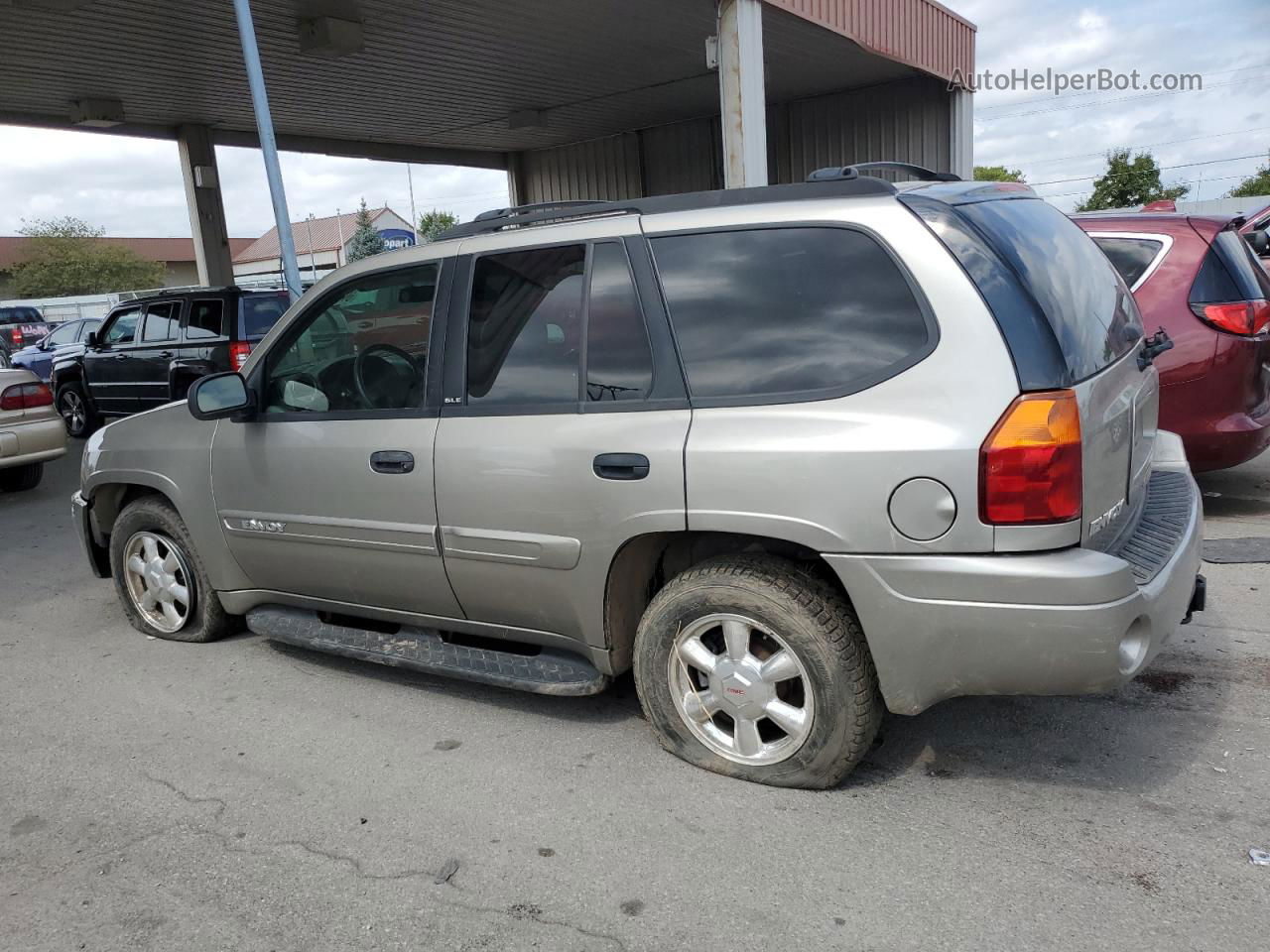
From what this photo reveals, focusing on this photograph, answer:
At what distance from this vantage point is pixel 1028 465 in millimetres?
2516

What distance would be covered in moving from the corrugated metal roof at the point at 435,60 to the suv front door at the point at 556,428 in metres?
8.67

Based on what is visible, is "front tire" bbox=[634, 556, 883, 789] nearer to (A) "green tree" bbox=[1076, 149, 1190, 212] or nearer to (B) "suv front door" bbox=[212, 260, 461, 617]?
(B) "suv front door" bbox=[212, 260, 461, 617]

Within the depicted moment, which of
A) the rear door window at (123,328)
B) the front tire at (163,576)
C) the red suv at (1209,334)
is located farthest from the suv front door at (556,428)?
the rear door window at (123,328)

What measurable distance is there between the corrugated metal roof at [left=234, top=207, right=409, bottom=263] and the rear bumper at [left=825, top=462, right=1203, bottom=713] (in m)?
68.9

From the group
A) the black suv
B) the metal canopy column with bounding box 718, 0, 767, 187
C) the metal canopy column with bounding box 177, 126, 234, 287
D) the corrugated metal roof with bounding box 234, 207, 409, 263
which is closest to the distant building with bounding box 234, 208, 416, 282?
the corrugated metal roof with bounding box 234, 207, 409, 263

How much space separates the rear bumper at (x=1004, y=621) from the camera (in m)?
2.52

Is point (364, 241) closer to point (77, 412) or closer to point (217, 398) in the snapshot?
point (77, 412)

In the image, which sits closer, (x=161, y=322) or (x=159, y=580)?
(x=159, y=580)

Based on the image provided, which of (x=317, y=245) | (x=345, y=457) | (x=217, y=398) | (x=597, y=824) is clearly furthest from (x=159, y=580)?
(x=317, y=245)

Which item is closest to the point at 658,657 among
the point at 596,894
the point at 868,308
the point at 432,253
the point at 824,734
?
the point at 824,734

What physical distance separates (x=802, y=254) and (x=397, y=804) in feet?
7.05

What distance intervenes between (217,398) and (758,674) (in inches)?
98.1

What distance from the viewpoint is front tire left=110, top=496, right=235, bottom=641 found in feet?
14.8

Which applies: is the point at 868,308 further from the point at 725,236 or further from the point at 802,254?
the point at 725,236
